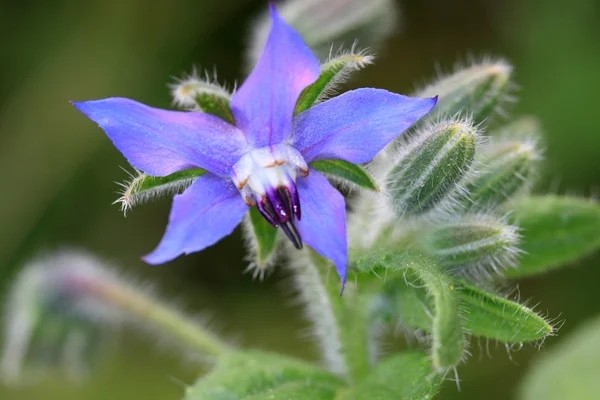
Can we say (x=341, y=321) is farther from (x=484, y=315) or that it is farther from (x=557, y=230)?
(x=557, y=230)

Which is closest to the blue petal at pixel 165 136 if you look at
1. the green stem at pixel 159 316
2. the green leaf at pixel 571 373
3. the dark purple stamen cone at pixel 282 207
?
the dark purple stamen cone at pixel 282 207

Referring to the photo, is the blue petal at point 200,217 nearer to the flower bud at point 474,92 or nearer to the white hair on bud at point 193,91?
the white hair on bud at point 193,91

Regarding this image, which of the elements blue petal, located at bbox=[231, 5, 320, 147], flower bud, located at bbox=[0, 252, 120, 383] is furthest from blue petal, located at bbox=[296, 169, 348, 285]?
flower bud, located at bbox=[0, 252, 120, 383]

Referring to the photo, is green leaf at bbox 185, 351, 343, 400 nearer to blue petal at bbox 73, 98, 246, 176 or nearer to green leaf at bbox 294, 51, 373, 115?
blue petal at bbox 73, 98, 246, 176

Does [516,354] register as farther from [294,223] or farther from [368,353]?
[294,223]

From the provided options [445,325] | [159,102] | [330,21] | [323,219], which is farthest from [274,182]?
[159,102]

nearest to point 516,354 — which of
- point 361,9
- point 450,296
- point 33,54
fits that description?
point 361,9
